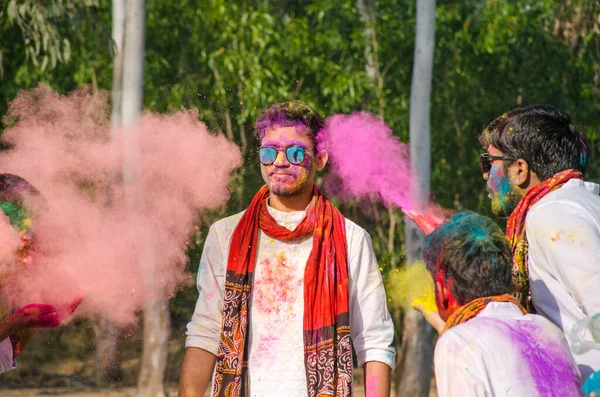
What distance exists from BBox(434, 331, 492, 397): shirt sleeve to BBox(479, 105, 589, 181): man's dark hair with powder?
1.08m

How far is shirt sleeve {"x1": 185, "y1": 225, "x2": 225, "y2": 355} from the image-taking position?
14.1 ft

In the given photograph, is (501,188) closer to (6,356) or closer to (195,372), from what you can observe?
(195,372)

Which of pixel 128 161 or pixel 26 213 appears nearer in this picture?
pixel 26 213

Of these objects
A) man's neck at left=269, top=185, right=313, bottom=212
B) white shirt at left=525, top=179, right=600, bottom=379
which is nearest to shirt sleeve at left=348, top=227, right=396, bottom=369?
man's neck at left=269, top=185, right=313, bottom=212

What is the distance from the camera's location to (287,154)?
14.7 ft

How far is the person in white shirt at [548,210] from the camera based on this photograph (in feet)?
11.5

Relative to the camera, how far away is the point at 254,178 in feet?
40.6

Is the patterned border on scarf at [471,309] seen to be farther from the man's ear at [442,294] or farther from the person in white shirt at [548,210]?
the person in white shirt at [548,210]

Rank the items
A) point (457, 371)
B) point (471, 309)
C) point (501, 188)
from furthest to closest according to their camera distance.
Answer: point (501, 188)
point (471, 309)
point (457, 371)

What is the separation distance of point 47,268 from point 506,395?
9.41ft

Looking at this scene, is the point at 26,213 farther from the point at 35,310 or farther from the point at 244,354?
the point at 244,354

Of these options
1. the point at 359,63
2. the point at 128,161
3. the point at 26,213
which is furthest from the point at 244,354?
the point at 359,63

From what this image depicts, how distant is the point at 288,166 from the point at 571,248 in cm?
143

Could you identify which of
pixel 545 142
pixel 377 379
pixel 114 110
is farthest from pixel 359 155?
pixel 114 110
